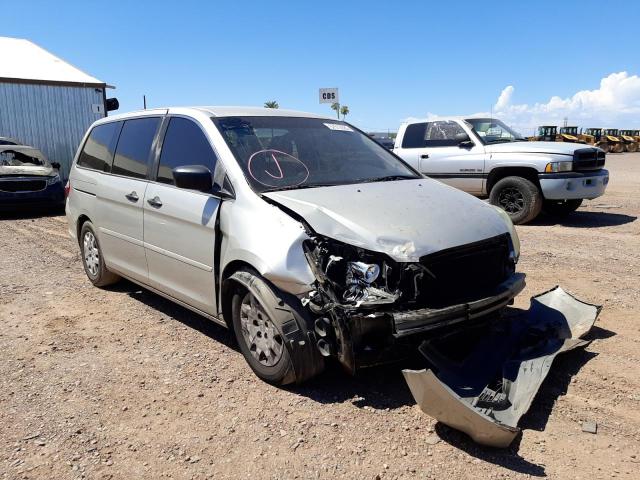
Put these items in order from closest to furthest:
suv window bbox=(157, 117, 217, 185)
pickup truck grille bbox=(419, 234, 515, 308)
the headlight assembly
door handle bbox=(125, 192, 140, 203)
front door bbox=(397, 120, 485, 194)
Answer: pickup truck grille bbox=(419, 234, 515, 308)
suv window bbox=(157, 117, 217, 185)
door handle bbox=(125, 192, 140, 203)
the headlight assembly
front door bbox=(397, 120, 485, 194)

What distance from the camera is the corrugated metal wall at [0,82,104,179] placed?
1792 cm

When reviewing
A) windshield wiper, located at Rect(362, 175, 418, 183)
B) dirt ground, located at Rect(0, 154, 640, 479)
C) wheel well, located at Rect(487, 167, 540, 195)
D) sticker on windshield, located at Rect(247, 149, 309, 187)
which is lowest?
dirt ground, located at Rect(0, 154, 640, 479)

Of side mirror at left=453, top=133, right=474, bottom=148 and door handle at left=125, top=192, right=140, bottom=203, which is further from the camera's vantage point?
side mirror at left=453, top=133, right=474, bottom=148

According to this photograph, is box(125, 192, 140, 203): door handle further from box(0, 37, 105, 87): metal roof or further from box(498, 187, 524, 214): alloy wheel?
box(0, 37, 105, 87): metal roof

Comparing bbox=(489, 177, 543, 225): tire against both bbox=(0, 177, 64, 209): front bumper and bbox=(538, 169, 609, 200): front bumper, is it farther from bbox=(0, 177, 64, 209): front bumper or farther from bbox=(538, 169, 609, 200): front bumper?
bbox=(0, 177, 64, 209): front bumper

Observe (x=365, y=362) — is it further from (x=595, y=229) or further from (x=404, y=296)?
(x=595, y=229)

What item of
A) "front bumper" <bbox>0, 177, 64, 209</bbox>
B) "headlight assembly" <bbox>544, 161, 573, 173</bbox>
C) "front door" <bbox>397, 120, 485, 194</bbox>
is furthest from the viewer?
"front bumper" <bbox>0, 177, 64, 209</bbox>

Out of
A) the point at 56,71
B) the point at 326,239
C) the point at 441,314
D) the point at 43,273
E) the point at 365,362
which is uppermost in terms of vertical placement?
the point at 56,71

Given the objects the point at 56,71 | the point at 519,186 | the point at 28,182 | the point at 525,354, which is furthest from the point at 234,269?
the point at 56,71

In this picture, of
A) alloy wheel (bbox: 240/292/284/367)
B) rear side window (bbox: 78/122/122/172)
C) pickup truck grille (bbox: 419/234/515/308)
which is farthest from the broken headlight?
rear side window (bbox: 78/122/122/172)

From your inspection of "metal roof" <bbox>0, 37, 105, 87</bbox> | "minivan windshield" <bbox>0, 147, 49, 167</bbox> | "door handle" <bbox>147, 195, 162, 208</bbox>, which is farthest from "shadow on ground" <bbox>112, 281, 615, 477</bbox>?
"metal roof" <bbox>0, 37, 105, 87</bbox>

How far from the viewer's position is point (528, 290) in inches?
218

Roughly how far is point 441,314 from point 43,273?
553cm

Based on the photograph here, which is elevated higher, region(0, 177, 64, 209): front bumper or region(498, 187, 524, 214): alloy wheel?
region(498, 187, 524, 214): alloy wheel
